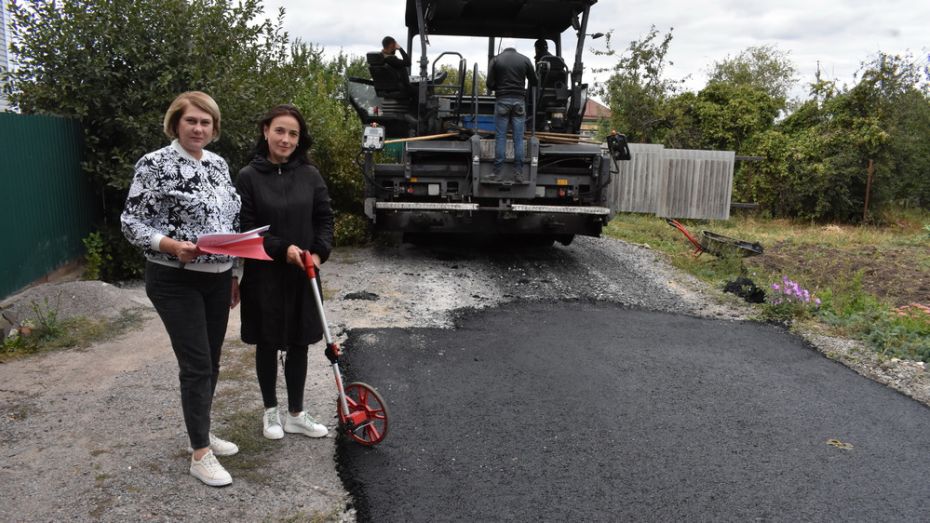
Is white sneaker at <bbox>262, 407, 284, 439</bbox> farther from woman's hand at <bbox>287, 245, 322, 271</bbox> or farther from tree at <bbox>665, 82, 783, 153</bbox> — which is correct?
tree at <bbox>665, 82, 783, 153</bbox>

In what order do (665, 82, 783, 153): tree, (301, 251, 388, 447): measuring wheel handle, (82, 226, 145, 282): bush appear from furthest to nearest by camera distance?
(665, 82, 783, 153): tree
(82, 226, 145, 282): bush
(301, 251, 388, 447): measuring wheel handle

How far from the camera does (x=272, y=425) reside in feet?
13.1

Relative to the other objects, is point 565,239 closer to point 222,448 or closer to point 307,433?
point 307,433

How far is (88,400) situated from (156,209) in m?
1.90

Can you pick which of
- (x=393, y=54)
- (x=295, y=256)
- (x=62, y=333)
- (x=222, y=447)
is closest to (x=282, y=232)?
(x=295, y=256)

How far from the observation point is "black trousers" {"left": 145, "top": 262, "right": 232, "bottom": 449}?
3.34 meters

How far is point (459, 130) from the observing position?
32.0 ft

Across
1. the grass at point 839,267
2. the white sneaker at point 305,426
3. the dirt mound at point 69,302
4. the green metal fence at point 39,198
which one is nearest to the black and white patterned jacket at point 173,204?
the white sneaker at point 305,426

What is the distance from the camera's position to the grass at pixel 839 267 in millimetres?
6914

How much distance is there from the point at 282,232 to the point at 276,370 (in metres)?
0.78

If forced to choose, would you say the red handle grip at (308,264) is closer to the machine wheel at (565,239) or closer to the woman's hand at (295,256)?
the woman's hand at (295,256)

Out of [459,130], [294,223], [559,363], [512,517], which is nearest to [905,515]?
[512,517]

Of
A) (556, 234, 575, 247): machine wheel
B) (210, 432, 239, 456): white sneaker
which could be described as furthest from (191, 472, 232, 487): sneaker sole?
(556, 234, 575, 247): machine wheel

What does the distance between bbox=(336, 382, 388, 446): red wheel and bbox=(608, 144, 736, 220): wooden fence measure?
14.4 m
